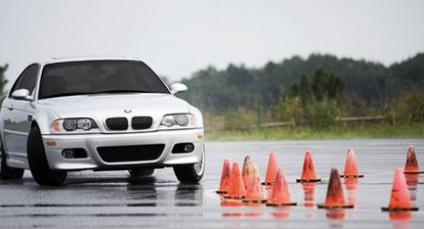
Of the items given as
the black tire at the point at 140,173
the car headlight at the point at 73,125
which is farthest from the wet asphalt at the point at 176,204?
the car headlight at the point at 73,125

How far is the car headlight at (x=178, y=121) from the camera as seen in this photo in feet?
63.0

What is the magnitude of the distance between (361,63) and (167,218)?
114912 millimetres

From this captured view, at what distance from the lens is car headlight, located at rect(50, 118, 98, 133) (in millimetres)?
19094

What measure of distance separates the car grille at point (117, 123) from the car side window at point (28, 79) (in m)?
2.30

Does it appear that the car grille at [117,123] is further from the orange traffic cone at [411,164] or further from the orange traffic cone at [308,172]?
the orange traffic cone at [411,164]

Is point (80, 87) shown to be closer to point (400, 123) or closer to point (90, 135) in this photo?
point (90, 135)

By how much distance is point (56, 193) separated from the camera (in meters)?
18.2

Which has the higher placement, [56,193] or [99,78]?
[99,78]

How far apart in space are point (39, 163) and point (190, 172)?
2.01m

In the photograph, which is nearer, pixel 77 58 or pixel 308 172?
pixel 308 172

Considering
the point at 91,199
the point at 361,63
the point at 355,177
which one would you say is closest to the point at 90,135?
the point at 91,199

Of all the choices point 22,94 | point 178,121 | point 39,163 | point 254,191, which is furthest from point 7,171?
point 254,191

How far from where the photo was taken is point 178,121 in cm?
1931

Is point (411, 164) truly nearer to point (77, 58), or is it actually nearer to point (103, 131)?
point (103, 131)
